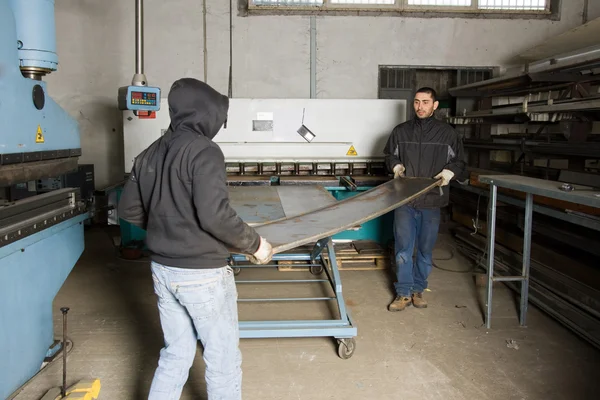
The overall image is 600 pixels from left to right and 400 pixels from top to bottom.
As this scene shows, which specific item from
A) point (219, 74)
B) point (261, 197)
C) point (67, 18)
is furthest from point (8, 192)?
point (67, 18)

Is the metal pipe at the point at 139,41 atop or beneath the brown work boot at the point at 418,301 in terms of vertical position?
atop

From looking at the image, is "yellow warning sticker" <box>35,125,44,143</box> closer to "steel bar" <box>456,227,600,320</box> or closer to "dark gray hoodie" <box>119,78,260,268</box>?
"dark gray hoodie" <box>119,78,260,268</box>

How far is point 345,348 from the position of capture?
2467 mm

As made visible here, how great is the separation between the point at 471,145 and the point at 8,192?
3.56 m

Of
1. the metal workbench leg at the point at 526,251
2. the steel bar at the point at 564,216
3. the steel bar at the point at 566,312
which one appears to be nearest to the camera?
the steel bar at the point at 564,216

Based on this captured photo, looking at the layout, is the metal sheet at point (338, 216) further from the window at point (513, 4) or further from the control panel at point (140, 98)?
the window at point (513, 4)

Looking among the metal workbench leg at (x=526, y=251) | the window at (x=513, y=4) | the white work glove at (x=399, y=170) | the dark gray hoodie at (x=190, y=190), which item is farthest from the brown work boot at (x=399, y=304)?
the window at (x=513, y=4)

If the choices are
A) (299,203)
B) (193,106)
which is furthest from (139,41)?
(193,106)

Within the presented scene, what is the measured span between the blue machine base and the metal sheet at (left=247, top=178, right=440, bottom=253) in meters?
0.92

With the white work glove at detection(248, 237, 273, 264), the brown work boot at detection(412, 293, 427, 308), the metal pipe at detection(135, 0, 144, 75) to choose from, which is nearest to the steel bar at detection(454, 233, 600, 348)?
the brown work boot at detection(412, 293, 427, 308)

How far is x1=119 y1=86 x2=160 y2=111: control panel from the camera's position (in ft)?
11.3

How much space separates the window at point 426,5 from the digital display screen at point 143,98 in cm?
199

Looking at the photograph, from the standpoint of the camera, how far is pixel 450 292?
3.43m

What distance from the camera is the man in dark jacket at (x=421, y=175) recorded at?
10.0 feet
